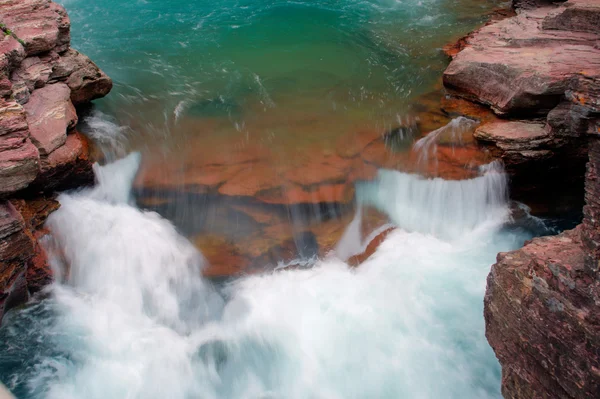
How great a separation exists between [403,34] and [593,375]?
37.0 feet

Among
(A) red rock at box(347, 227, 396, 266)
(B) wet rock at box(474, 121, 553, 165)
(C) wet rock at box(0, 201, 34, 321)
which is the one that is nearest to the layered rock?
(A) red rock at box(347, 227, 396, 266)

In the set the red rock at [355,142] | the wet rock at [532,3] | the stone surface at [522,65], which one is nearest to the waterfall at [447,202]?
the red rock at [355,142]

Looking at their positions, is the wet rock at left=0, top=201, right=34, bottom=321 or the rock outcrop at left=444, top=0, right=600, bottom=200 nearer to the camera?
the wet rock at left=0, top=201, right=34, bottom=321

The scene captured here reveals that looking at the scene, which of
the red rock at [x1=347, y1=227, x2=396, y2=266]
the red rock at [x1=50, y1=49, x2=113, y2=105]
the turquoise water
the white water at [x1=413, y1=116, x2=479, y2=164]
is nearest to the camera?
the red rock at [x1=347, y1=227, x2=396, y2=266]

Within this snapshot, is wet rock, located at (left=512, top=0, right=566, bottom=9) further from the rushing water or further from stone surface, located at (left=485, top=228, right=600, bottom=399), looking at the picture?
stone surface, located at (left=485, top=228, right=600, bottom=399)

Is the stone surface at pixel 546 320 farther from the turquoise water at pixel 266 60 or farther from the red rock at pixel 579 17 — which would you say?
the red rock at pixel 579 17

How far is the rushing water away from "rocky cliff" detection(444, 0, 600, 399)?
0.87 m

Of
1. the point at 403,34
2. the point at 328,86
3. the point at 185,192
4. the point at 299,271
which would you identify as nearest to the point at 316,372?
the point at 299,271

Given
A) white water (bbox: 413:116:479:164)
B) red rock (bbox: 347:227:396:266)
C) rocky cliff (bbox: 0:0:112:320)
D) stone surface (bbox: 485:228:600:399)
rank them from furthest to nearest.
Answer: white water (bbox: 413:116:479:164) < red rock (bbox: 347:227:396:266) < rocky cliff (bbox: 0:0:112:320) < stone surface (bbox: 485:228:600:399)

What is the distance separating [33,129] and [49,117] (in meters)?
0.44

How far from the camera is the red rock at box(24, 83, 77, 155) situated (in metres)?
6.71

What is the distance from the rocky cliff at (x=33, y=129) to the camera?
564 centimetres

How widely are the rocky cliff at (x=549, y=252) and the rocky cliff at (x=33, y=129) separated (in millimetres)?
6188

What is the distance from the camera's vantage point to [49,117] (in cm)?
709
